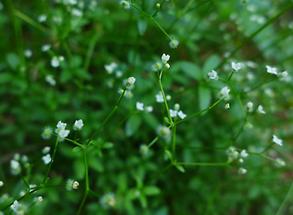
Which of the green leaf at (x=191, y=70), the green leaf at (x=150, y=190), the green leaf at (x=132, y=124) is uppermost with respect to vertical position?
the green leaf at (x=191, y=70)

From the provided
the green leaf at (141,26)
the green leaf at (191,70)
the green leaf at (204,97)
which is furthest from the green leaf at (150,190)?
the green leaf at (141,26)

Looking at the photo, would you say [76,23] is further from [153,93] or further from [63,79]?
[153,93]

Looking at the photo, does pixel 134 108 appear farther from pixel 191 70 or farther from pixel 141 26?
pixel 141 26

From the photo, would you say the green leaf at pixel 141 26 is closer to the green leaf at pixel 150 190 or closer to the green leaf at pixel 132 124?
the green leaf at pixel 132 124


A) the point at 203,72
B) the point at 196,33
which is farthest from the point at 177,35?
the point at 203,72

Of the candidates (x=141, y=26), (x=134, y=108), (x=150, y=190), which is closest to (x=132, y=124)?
(x=134, y=108)

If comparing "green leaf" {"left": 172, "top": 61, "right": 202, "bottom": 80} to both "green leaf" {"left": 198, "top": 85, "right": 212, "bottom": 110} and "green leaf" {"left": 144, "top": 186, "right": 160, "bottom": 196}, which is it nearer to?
"green leaf" {"left": 198, "top": 85, "right": 212, "bottom": 110}
